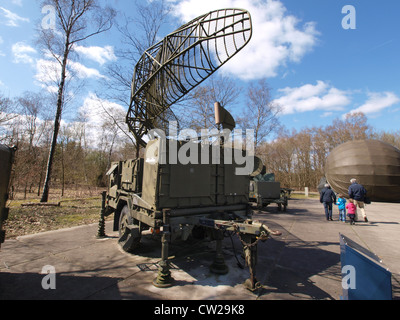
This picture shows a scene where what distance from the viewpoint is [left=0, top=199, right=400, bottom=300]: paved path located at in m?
3.46

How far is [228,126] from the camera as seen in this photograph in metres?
5.51

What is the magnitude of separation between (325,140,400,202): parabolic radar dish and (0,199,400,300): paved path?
23.3 ft

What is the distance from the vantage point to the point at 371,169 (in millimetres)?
13203

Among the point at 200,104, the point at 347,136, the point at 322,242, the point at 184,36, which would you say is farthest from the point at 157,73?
Answer: the point at 347,136

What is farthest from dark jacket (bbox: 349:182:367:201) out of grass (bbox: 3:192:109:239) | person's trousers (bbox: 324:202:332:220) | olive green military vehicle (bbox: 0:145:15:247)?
olive green military vehicle (bbox: 0:145:15:247)

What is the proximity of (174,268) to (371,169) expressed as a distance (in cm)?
1412

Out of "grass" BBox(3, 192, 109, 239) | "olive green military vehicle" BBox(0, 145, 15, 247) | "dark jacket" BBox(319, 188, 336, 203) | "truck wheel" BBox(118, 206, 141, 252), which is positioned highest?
"olive green military vehicle" BBox(0, 145, 15, 247)

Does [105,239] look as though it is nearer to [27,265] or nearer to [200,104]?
[27,265]

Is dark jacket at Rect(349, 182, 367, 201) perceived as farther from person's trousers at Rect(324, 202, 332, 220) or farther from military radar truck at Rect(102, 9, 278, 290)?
military radar truck at Rect(102, 9, 278, 290)

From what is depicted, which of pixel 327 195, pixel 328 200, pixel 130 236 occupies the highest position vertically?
pixel 327 195

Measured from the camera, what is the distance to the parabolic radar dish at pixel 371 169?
1308 cm

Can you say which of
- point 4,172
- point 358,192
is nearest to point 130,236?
point 4,172

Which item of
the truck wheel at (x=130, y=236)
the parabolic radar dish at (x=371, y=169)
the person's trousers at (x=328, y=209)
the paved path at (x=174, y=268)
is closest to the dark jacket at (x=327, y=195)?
the person's trousers at (x=328, y=209)

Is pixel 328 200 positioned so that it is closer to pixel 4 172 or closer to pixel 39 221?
pixel 4 172
